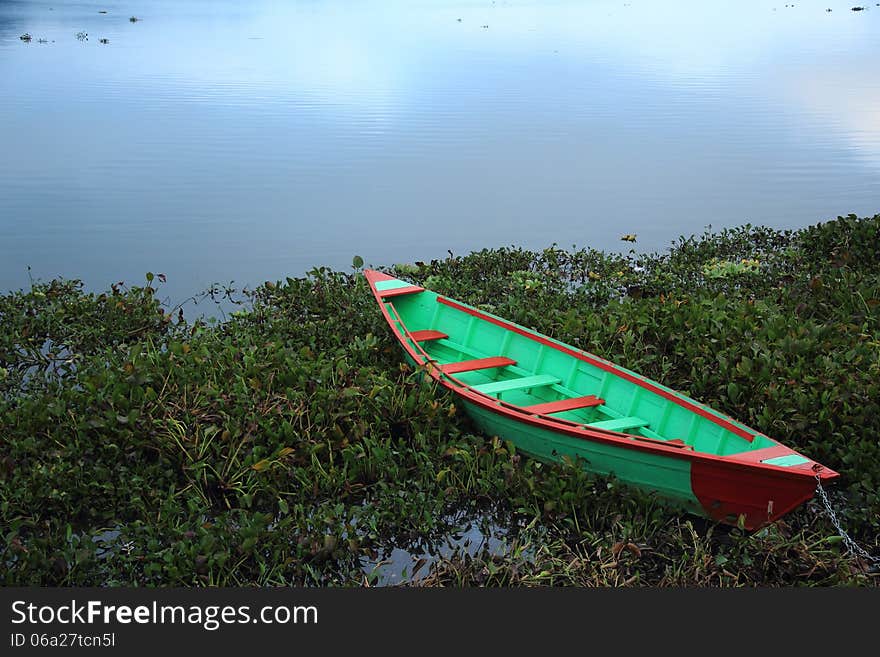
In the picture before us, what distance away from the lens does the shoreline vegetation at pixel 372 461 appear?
6.16 metres

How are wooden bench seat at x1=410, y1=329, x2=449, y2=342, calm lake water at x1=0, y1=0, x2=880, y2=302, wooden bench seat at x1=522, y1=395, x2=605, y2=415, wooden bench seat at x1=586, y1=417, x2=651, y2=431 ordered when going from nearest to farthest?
wooden bench seat at x1=586, y1=417, x2=651, y2=431 < wooden bench seat at x1=522, y1=395, x2=605, y2=415 < wooden bench seat at x1=410, y1=329, x2=449, y2=342 < calm lake water at x1=0, y1=0, x2=880, y2=302

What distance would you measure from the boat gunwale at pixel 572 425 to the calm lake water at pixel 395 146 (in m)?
4.95

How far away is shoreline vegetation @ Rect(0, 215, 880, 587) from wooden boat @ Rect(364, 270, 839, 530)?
0.18 metres

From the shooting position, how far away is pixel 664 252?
1417 centimetres

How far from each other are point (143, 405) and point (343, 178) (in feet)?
39.6

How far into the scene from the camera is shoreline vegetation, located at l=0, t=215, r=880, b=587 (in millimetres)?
6164

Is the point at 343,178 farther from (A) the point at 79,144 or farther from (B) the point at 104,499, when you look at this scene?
(B) the point at 104,499

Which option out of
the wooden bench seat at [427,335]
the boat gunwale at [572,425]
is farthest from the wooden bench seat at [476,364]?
the wooden bench seat at [427,335]

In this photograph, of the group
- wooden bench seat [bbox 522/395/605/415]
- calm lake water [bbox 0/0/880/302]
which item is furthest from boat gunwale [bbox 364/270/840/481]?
calm lake water [bbox 0/0/880/302]

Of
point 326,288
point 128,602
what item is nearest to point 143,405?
point 128,602

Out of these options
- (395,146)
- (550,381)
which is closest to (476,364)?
(550,381)

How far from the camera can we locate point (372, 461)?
7.27 meters

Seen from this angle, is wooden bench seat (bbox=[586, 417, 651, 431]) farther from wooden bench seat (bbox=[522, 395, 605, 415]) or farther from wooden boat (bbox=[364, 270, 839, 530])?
wooden bench seat (bbox=[522, 395, 605, 415])

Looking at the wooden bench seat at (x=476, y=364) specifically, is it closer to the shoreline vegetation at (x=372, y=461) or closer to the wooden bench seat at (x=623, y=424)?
the shoreline vegetation at (x=372, y=461)
